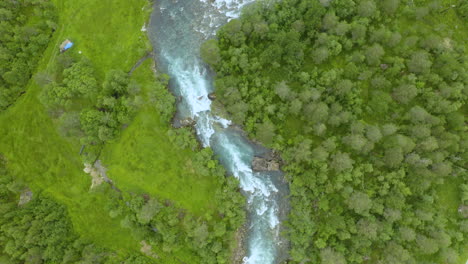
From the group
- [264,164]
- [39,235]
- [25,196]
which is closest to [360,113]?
[264,164]

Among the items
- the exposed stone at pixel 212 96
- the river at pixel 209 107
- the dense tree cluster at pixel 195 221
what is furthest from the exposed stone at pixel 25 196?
the exposed stone at pixel 212 96

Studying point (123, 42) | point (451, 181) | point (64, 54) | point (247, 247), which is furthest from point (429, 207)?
point (64, 54)

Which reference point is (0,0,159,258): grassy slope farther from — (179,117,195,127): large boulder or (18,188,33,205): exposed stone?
(179,117,195,127): large boulder

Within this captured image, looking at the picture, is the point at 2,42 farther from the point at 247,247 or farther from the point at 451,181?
the point at 451,181

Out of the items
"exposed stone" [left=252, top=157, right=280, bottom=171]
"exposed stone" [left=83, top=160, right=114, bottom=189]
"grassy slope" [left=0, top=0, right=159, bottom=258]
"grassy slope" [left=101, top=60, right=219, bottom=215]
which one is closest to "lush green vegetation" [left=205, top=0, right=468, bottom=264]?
"exposed stone" [left=252, top=157, right=280, bottom=171]

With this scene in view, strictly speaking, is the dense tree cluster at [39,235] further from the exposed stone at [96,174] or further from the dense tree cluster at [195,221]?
the exposed stone at [96,174]

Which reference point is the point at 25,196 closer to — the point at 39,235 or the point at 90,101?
the point at 39,235
